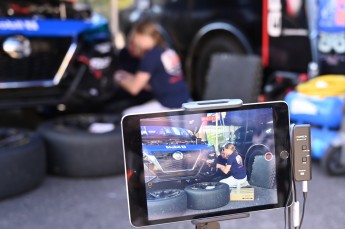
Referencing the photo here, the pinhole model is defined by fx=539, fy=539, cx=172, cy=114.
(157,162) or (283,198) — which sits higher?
(157,162)

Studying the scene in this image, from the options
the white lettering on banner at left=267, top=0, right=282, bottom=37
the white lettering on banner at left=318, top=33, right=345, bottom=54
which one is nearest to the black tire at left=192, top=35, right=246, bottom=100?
the white lettering on banner at left=267, top=0, right=282, bottom=37

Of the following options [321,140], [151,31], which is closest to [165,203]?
[321,140]

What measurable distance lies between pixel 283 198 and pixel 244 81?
9.26 ft

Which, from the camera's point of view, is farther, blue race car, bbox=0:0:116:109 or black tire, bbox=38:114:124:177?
blue race car, bbox=0:0:116:109

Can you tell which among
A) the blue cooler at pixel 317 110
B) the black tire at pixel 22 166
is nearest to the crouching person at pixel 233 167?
the black tire at pixel 22 166

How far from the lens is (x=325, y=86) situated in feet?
15.3

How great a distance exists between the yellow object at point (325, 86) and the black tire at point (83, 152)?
172 cm

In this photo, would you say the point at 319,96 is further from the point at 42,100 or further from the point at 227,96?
the point at 42,100

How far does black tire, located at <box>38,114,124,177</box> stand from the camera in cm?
416

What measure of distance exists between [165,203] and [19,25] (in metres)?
3.15

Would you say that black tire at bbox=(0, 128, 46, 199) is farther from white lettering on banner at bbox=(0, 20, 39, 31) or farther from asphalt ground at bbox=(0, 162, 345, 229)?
white lettering on banner at bbox=(0, 20, 39, 31)

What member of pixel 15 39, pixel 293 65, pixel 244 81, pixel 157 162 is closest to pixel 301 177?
pixel 157 162

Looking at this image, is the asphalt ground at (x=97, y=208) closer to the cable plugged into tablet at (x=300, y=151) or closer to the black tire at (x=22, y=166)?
the black tire at (x=22, y=166)

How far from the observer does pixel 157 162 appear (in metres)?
1.90
